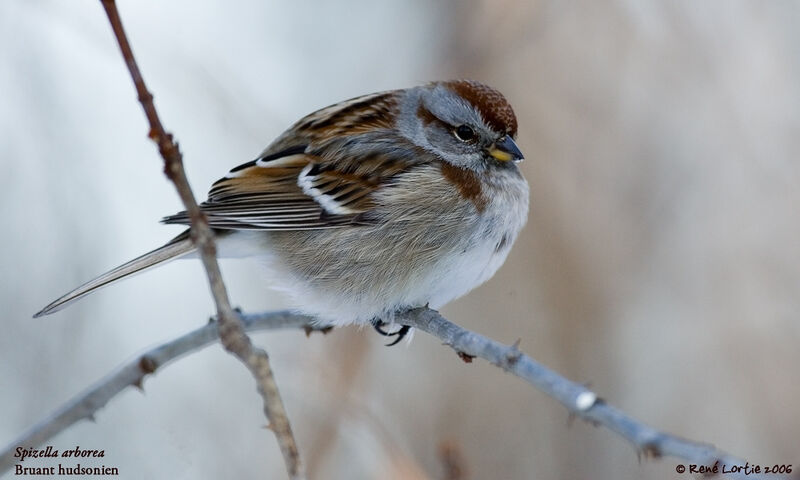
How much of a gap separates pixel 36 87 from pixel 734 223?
393 cm

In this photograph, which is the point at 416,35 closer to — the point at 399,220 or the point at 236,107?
the point at 236,107

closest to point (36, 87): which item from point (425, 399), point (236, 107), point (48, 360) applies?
point (236, 107)

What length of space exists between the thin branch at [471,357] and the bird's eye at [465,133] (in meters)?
0.82

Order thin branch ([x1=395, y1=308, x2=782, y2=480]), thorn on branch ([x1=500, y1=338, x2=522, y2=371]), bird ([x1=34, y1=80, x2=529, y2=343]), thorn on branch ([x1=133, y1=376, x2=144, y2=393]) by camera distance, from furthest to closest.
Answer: bird ([x1=34, y1=80, x2=529, y2=343])
thorn on branch ([x1=133, y1=376, x2=144, y2=393])
thorn on branch ([x1=500, y1=338, x2=522, y2=371])
thin branch ([x1=395, y1=308, x2=782, y2=480])

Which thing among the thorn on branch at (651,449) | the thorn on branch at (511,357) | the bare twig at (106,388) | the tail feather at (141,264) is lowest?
the thorn on branch at (651,449)

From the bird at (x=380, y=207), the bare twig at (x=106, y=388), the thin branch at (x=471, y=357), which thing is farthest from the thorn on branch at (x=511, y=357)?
the bird at (x=380, y=207)

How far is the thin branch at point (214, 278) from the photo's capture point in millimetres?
1618

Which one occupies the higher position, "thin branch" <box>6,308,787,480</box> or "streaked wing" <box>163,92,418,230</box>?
"streaked wing" <box>163,92,418,230</box>

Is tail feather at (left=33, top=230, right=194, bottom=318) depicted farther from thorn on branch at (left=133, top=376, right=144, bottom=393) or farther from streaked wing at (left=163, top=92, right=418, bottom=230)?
Answer: thorn on branch at (left=133, top=376, right=144, bottom=393)

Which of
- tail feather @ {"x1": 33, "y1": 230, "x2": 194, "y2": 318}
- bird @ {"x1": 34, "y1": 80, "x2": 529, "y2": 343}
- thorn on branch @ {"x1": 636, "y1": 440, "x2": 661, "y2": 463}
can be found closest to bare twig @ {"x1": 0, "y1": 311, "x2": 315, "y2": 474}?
tail feather @ {"x1": 33, "y1": 230, "x2": 194, "y2": 318}

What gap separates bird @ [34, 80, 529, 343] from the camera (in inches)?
128

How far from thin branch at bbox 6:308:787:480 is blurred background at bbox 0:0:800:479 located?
4.78ft

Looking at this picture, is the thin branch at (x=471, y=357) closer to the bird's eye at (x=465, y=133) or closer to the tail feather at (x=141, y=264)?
the tail feather at (x=141, y=264)

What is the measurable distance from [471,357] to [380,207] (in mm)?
1029
